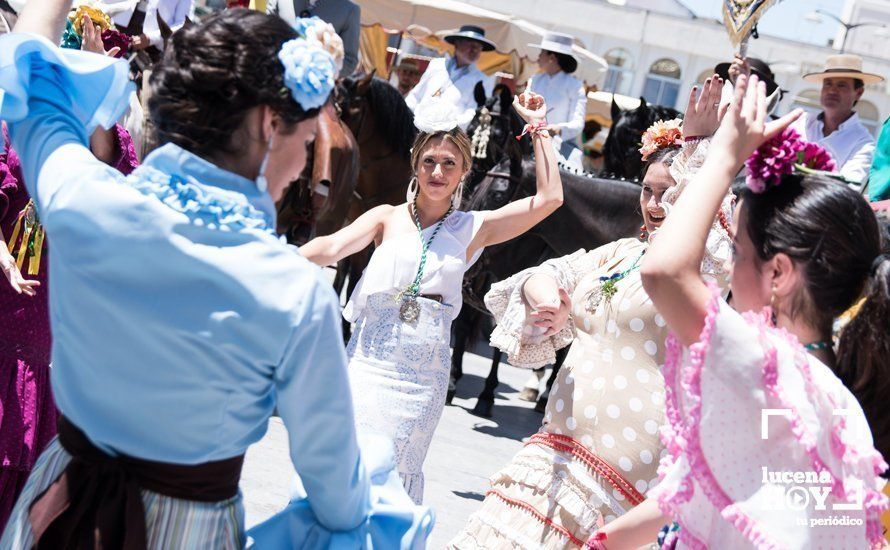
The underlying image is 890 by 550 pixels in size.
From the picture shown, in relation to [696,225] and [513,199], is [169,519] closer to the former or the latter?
[696,225]

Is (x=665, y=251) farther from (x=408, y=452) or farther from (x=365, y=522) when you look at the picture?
(x=408, y=452)

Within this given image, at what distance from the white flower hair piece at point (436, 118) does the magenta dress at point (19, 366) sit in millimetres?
1339

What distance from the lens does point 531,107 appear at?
13.9 ft

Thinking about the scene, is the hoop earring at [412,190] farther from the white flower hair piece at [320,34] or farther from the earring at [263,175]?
the earring at [263,175]

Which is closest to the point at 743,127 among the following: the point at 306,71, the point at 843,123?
the point at 306,71

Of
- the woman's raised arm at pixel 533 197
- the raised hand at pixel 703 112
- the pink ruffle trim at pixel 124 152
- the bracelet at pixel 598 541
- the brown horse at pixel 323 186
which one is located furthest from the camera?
the brown horse at pixel 323 186

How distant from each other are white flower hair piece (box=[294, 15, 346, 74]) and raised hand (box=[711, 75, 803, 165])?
29.4 inches

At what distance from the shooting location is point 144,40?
700cm

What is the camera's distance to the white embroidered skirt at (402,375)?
3910 mm

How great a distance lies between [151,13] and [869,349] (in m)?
6.41

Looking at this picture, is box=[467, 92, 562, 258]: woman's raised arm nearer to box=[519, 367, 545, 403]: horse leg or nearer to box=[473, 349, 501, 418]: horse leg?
box=[473, 349, 501, 418]: horse leg

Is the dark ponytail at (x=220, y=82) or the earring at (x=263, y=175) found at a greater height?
the dark ponytail at (x=220, y=82)

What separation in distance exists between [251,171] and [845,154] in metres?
5.78

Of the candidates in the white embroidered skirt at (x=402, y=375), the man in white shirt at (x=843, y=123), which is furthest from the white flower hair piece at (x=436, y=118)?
the man in white shirt at (x=843, y=123)
